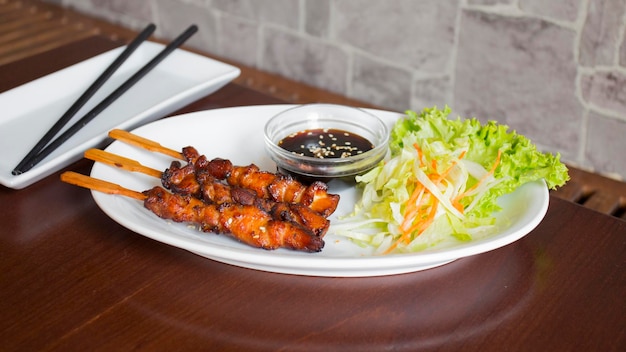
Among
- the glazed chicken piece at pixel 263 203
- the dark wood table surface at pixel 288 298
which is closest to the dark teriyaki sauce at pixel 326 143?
the glazed chicken piece at pixel 263 203

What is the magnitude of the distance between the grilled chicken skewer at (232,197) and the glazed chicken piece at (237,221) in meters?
0.03

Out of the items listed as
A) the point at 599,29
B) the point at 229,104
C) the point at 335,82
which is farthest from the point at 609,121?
the point at 229,104

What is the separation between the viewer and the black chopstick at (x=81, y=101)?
1702 mm

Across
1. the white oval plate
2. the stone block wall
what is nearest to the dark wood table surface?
the white oval plate

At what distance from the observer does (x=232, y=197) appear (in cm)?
155

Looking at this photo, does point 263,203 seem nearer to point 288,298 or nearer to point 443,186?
point 288,298

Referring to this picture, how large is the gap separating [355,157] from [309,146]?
199mm

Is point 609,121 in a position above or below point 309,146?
below

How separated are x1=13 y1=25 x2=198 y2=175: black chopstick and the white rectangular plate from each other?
0.02 metres

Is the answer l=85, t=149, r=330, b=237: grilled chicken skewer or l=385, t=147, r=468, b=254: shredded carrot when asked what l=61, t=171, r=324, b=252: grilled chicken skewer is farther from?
l=385, t=147, r=468, b=254: shredded carrot

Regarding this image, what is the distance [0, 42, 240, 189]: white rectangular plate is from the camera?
1803 millimetres

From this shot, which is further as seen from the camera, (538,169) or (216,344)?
(538,169)

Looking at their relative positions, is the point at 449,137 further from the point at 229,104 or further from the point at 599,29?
the point at 599,29

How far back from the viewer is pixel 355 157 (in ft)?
5.39
